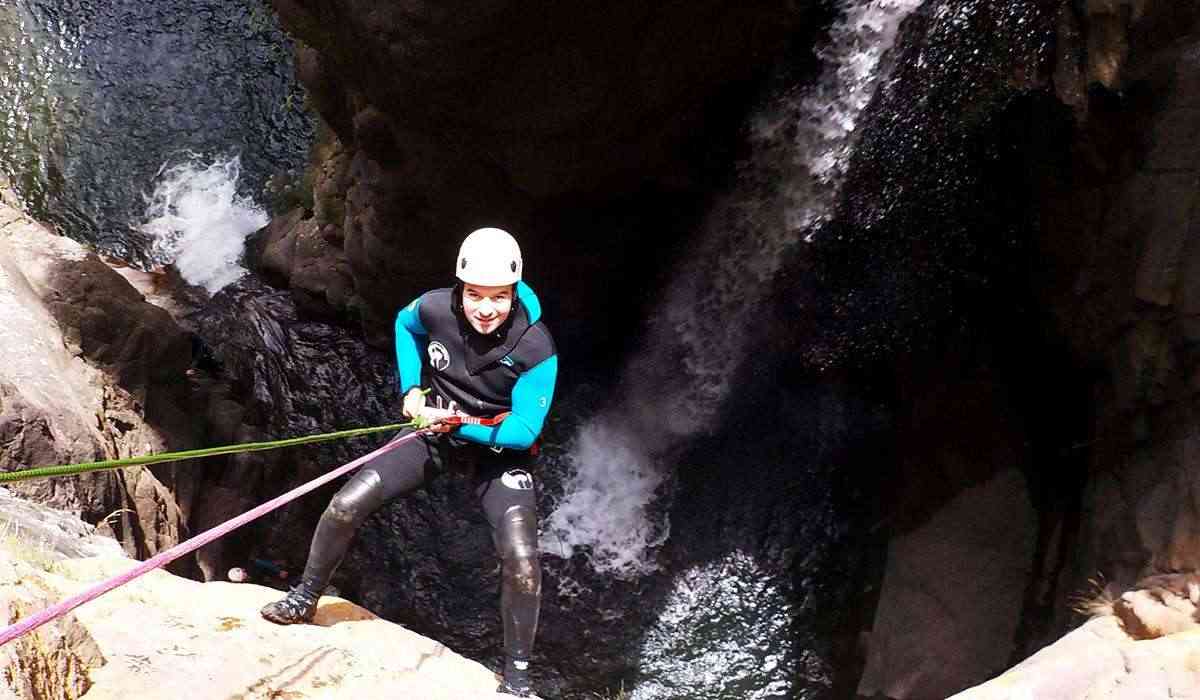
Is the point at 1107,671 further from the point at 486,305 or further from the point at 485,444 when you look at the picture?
the point at 486,305

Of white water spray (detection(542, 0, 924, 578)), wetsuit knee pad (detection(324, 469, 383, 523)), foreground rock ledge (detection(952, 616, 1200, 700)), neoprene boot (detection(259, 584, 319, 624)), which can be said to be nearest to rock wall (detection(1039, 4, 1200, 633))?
foreground rock ledge (detection(952, 616, 1200, 700))

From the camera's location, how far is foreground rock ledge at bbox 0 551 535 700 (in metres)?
3.10

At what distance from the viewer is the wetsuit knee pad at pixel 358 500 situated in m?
Result: 3.74

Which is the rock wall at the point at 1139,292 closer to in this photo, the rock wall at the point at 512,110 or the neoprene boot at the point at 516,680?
the rock wall at the point at 512,110

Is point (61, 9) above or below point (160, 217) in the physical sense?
above

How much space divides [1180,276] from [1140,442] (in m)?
0.98

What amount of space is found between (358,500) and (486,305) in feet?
2.94

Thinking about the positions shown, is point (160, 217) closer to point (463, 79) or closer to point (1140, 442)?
point (463, 79)

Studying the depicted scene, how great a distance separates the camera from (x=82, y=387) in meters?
5.77

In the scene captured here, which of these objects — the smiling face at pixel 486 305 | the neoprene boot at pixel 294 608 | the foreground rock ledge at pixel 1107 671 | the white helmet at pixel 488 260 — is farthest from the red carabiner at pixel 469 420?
the foreground rock ledge at pixel 1107 671

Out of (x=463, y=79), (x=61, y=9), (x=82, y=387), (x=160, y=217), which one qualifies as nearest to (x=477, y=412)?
(x=463, y=79)

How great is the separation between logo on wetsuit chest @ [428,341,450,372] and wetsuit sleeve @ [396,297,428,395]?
0.28 ft

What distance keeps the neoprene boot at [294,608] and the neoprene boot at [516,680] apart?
79 centimetres

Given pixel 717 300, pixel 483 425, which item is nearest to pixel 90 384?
pixel 483 425
